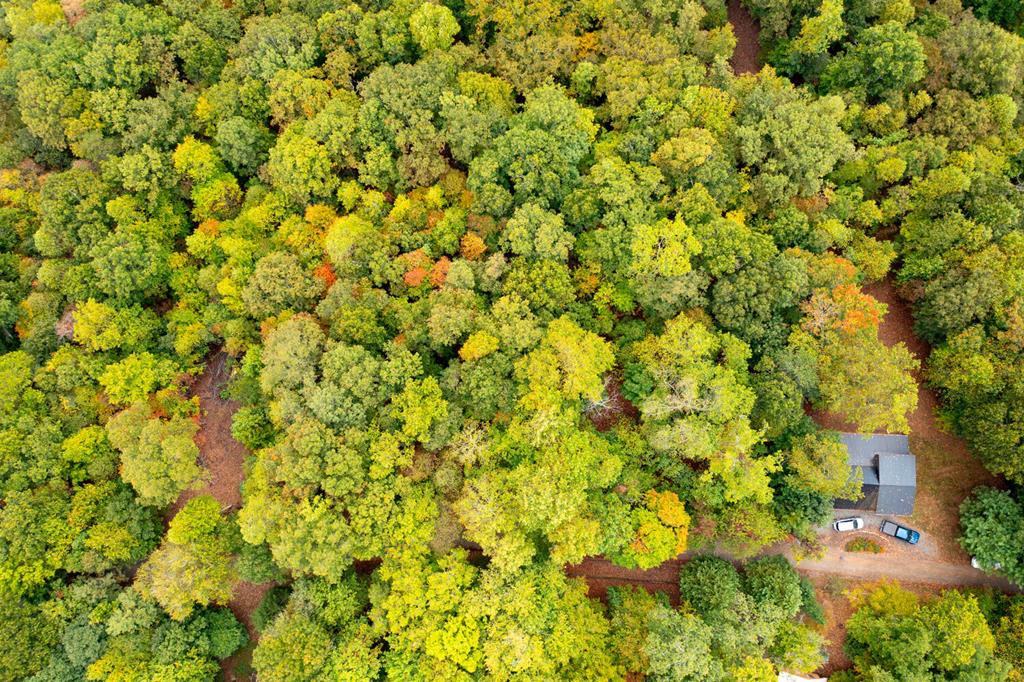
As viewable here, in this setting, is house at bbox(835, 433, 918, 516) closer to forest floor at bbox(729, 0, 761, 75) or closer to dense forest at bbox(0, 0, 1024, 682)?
dense forest at bbox(0, 0, 1024, 682)

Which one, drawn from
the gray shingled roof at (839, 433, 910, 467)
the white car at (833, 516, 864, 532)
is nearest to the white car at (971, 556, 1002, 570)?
the white car at (833, 516, 864, 532)

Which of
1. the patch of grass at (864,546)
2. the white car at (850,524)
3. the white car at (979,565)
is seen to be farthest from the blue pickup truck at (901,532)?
the white car at (979,565)

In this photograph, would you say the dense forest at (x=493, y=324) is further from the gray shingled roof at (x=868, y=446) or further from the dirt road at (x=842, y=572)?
the gray shingled roof at (x=868, y=446)

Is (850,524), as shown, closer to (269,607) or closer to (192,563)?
(269,607)

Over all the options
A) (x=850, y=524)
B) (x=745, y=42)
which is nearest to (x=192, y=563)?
(x=850, y=524)

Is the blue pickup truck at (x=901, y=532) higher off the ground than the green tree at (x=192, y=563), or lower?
A: higher
